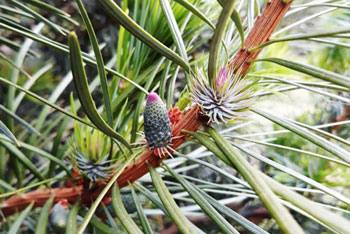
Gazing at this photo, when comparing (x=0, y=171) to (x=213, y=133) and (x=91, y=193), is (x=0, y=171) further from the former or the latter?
(x=213, y=133)

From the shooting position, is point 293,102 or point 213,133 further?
point 293,102

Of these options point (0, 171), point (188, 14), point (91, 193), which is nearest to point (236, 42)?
point (188, 14)

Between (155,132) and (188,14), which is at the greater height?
(188,14)
